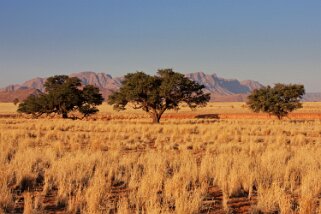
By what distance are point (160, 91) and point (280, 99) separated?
18909 millimetres

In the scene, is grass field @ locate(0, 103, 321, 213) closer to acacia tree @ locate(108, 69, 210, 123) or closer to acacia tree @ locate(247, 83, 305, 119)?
acacia tree @ locate(108, 69, 210, 123)

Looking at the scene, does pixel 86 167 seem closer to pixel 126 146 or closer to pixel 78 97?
pixel 126 146

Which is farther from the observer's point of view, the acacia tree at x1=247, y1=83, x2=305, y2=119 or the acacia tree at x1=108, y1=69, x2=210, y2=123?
the acacia tree at x1=247, y1=83, x2=305, y2=119

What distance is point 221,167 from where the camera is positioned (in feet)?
40.3

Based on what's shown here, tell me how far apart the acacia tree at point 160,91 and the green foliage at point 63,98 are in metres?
5.63

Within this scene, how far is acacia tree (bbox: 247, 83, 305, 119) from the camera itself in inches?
2214

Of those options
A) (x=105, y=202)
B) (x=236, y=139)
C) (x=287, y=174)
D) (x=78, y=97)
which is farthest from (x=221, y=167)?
(x=78, y=97)

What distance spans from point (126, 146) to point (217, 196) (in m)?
12.8

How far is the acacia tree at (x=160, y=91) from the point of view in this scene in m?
48.4

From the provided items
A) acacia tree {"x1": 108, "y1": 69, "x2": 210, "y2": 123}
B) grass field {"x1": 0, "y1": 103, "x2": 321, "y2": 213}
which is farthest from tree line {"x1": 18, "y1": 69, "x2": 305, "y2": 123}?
grass field {"x1": 0, "y1": 103, "x2": 321, "y2": 213}

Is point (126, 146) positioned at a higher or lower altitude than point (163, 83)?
lower

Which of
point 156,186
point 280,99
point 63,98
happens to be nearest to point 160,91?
point 63,98

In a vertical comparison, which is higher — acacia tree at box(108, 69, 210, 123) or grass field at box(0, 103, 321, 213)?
acacia tree at box(108, 69, 210, 123)

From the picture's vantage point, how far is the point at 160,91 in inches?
1886
